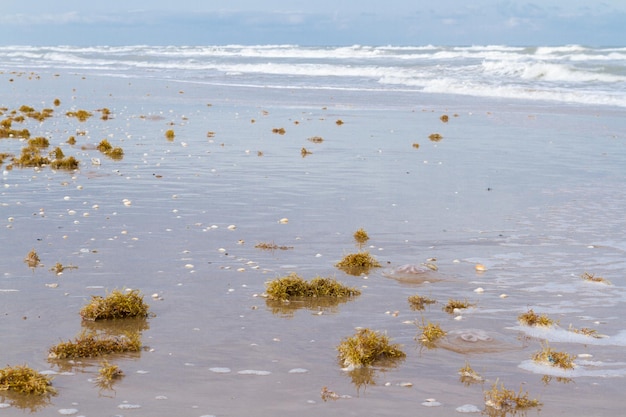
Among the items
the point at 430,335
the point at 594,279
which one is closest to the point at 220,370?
the point at 430,335

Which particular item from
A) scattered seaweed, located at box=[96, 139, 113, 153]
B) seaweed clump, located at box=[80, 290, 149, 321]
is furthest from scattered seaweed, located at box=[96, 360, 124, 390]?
scattered seaweed, located at box=[96, 139, 113, 153]

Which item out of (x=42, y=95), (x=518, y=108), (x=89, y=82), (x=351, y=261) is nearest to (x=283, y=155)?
(x=351, y=261)

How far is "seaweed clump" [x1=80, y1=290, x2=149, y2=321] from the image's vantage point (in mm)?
7848

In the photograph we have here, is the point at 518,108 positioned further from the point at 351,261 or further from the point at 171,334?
the point at 171,334

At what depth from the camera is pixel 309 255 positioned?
10.4 m

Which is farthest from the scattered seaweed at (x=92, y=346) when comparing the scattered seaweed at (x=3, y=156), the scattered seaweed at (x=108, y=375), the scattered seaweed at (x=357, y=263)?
the scattered seaweed at (x=3, y=156)

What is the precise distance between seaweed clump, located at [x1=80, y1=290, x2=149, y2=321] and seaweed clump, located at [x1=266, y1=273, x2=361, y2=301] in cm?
144

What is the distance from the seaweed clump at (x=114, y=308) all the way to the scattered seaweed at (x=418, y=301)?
2792 millimetres

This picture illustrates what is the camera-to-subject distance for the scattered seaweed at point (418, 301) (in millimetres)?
8447

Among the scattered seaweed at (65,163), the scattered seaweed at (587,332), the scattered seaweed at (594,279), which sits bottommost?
the scattered seaweed at (587,332)

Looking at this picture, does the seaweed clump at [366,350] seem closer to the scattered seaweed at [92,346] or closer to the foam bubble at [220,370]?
the foam bubble at [220,370]

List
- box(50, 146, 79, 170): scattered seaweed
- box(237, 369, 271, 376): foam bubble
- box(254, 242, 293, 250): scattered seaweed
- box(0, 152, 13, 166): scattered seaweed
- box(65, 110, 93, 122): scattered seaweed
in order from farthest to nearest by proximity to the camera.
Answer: box(65, 110, 93, 122): scattered seaweed
box(0, 152, 13, 166): scattered seaweed
box(50, 146, 79, 170): scattered seaweed
box(254, 242, 293, 250): scattered seaweed
box(237, 369, 271, 376): foam bubble

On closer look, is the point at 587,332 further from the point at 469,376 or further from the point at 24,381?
the point at 24,381

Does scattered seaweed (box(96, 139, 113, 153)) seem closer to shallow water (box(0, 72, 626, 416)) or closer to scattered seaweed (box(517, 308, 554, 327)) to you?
shallow water (box(0, 72, 626, 416))
